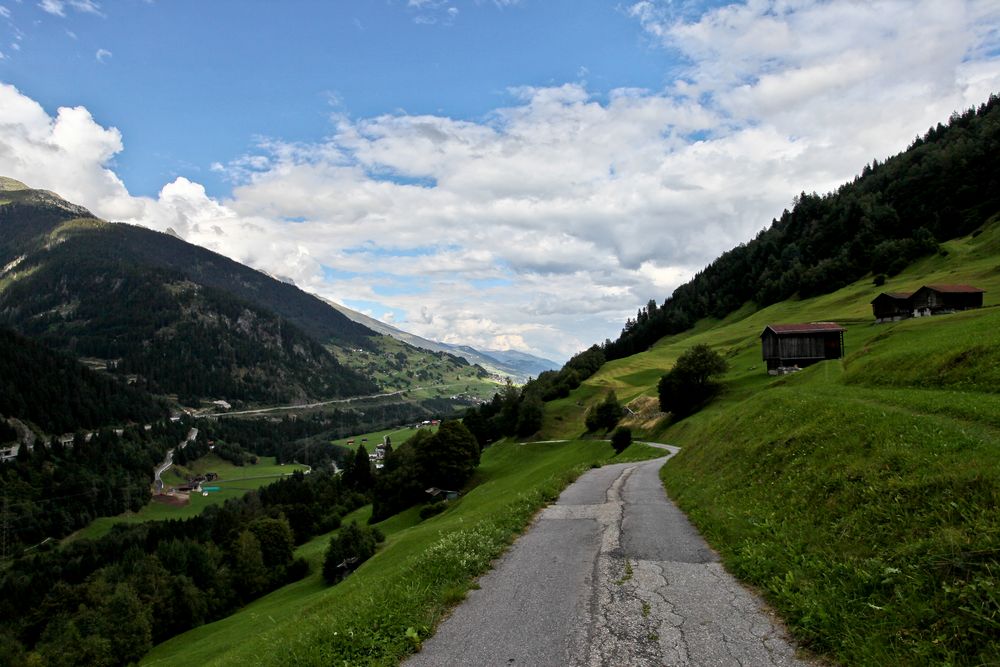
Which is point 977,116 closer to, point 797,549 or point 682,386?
point 682,386

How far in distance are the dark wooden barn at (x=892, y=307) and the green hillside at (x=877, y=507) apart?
226 feet

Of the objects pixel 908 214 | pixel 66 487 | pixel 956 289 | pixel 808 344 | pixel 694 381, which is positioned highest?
pixel 908 214

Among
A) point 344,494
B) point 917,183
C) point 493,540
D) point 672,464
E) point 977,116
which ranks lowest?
point 344,494

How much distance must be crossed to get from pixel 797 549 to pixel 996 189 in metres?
205

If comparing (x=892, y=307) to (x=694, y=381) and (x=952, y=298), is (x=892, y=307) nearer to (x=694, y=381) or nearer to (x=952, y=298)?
(x=952, y=298)

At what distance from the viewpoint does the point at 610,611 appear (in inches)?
400

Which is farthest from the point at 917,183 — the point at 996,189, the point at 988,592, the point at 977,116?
the point at 988,592

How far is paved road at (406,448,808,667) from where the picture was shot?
838 centimetres

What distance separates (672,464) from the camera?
3569 cm

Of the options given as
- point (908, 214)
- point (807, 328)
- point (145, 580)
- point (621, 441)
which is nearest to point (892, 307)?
point (807, 328)

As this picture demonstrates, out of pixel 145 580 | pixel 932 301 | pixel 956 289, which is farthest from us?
pixel 145 580

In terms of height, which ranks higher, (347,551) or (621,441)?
(621,441)

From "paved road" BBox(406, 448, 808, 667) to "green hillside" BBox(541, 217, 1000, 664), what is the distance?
87 cm

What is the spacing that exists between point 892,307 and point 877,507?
325 ft
